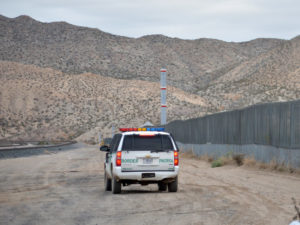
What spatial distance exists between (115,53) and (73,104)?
132 ft

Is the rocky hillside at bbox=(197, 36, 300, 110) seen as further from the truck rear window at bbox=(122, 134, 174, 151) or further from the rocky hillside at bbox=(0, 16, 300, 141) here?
the truck rear window at bbox=(122, 134, 174, 151)

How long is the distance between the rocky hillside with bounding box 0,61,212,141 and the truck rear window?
88477mm

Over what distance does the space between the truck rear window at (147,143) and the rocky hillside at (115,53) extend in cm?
11933

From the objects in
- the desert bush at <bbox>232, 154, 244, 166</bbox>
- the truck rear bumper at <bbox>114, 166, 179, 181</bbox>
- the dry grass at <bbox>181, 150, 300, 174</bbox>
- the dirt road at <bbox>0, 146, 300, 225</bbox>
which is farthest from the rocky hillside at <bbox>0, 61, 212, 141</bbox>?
the truck rear bumper at <bbox>114, 166, 179, 181</bbox>

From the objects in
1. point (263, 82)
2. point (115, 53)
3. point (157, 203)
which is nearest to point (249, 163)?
point (157, 203)

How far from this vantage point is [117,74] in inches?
5438

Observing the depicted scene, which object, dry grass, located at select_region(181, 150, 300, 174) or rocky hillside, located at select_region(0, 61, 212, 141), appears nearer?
dry grass, located at select_region(181, 150, 300, 174)

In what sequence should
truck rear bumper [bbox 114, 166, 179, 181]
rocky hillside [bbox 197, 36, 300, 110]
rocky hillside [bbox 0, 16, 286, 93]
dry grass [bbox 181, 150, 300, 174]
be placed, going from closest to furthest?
truck rear bumper [bbox 114, 166, 179, 181], dry grass [bbox 181, 150, 300, 174], rocky hillside [bbox 197, 36, 300, 110], rocky hillside [bbox 0, 16, 286, 93]

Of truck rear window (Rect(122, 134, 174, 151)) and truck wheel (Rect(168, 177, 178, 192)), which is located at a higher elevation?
truck rear window (Rect(122, 134, 174, 151))

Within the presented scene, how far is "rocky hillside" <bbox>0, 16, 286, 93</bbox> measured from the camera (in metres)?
142

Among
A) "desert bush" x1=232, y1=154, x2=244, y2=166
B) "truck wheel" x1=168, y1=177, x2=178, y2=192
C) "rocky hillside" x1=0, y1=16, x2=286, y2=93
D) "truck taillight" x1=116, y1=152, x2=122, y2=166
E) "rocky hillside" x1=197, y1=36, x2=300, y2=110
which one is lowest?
"desert bush" x1=232, y1=154, x2=244, y2=166

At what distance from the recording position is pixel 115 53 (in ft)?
502

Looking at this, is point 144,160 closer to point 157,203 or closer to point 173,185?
point 173,185

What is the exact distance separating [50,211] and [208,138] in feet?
72.5
